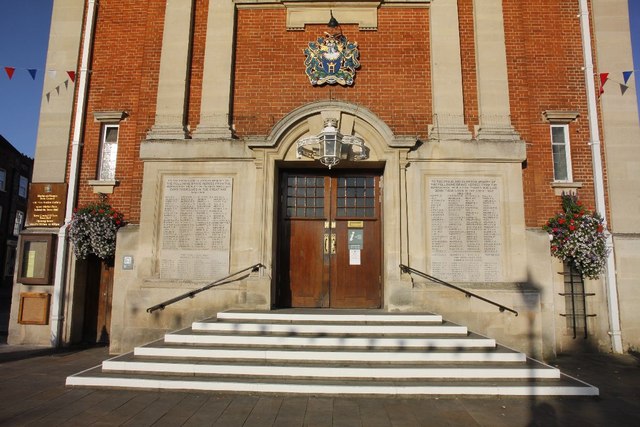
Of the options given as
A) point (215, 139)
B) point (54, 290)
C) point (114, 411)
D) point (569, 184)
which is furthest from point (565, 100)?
point (54, 290)


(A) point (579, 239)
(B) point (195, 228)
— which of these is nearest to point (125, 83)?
(B) point (195, 228)

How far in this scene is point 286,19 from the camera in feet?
32.7

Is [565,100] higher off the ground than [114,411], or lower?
higher

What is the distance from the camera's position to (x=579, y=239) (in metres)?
8.59

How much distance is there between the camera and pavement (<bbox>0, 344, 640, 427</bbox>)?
185 inches

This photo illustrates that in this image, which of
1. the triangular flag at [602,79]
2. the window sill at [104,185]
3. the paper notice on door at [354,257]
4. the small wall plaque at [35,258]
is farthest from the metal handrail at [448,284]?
the small wall plaque at [35,258]

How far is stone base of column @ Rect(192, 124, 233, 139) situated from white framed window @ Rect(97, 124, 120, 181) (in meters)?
2.44

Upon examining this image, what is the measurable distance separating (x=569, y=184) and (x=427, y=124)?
3.38 meters

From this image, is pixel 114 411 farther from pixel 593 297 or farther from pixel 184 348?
pixel 593 297

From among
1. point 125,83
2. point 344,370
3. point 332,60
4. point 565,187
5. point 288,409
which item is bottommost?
point 288,409

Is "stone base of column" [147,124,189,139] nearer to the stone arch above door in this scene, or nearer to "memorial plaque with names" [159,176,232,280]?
"memorial plaque with names" [159,176,232,280]

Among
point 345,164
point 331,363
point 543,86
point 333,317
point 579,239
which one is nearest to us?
point 331,363

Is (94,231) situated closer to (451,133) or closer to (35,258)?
(35,258)

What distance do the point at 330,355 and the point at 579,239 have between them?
19.1 ft
